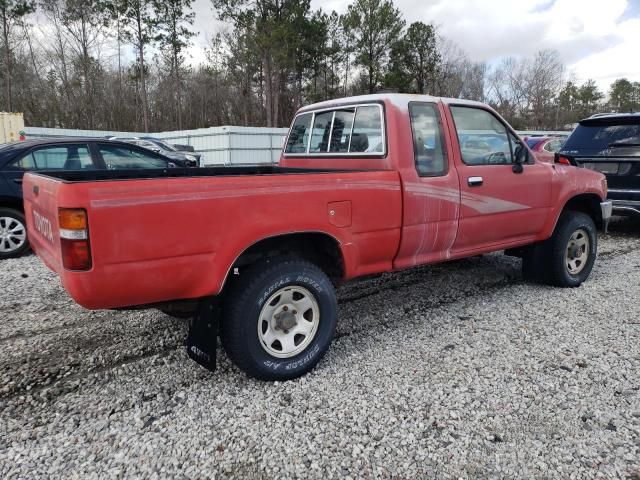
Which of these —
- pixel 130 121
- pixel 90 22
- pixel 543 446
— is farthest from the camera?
pixel 130 121

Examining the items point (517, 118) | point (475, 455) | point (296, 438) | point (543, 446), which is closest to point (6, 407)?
point (296, 438)

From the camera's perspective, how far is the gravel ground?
2.38 metres

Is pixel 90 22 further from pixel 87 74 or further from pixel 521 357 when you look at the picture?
pixel 521 357

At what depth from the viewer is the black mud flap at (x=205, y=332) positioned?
2.92m

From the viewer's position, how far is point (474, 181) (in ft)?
13.1

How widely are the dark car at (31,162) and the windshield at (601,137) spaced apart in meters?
6.55

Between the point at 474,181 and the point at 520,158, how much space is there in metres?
0.73

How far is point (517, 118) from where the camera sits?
52.8 metres

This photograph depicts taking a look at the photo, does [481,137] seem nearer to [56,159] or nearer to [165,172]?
[165,172]

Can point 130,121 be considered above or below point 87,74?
→ below

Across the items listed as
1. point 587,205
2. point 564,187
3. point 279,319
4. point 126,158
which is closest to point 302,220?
point 279,319

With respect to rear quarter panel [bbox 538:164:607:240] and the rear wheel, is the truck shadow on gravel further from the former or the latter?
the rear wheel

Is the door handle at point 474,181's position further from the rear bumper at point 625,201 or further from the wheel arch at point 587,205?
the rear bumper at point 625,201

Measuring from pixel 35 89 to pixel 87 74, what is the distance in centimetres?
398
